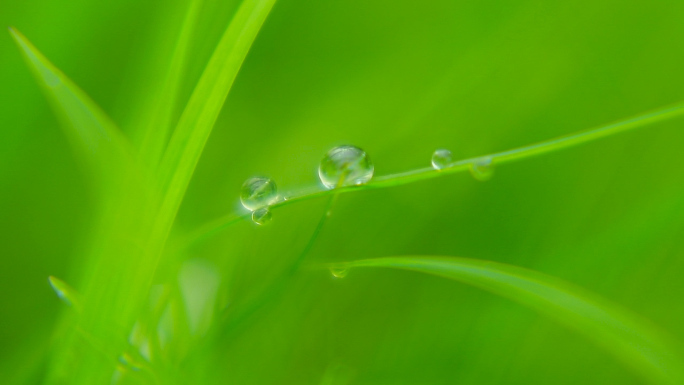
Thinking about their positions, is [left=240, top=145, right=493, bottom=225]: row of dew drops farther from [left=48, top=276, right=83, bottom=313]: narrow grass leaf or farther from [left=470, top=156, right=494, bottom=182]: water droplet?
[left=48, top=276, right=83, bottom=313]: narrow grass leaf

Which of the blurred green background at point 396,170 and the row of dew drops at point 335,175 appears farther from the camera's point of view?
the blurred green background at point 396,170

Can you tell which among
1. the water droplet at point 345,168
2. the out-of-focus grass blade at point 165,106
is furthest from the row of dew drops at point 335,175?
the out-of-focus grass blade at point 165,106

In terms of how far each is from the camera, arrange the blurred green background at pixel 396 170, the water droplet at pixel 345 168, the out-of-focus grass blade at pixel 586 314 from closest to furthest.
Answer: the out-of-focus grass blade at pixel 586 314 → the water droplet at pixel 345 168 → the blurred green background at pixel 396 170

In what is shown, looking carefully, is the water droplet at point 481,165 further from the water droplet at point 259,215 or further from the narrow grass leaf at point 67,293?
the narrow grass leaf at point 67,293

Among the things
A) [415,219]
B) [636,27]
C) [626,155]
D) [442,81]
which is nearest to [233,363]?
[415,219]

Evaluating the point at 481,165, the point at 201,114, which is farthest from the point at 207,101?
the point at 481,165

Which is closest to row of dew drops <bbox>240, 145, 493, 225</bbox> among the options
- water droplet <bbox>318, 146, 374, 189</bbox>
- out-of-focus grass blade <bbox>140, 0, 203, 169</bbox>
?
water droplet <bbox>318, 146, 374, 189</bbox>
